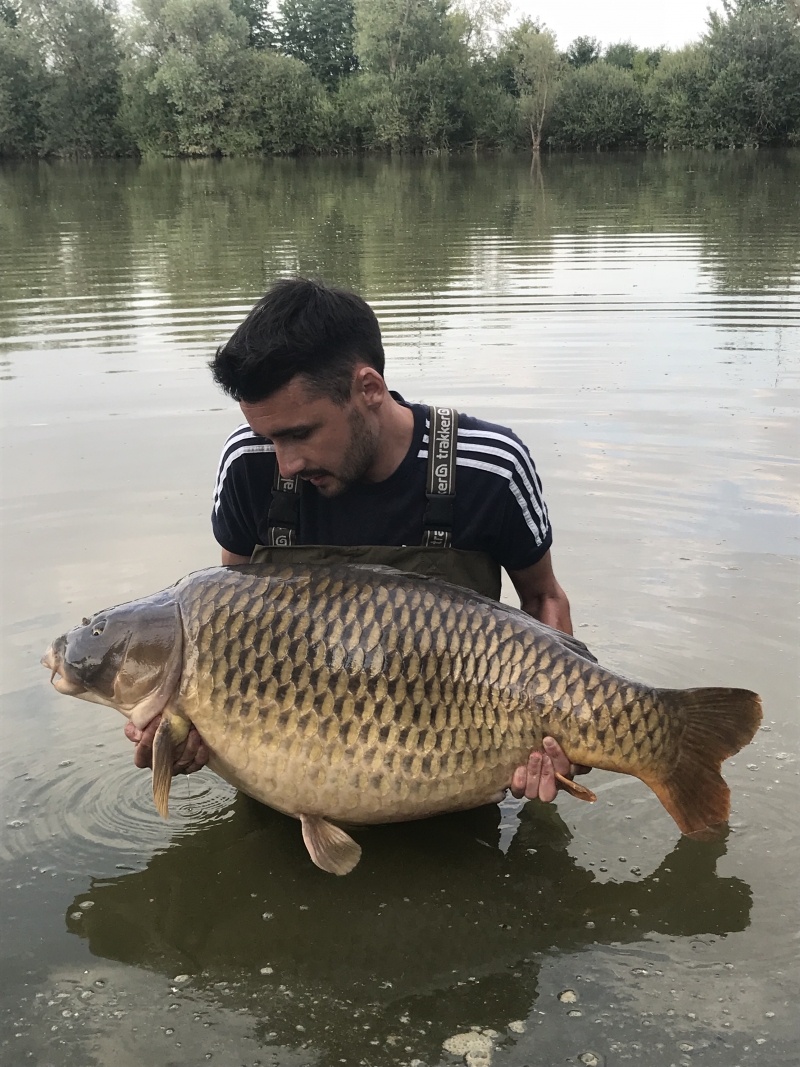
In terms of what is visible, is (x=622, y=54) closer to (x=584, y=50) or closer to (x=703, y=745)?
(x=584, y=50)

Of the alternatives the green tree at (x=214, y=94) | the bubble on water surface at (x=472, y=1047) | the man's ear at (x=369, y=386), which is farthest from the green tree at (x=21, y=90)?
the bubble on water surface at (x=472, y=1047)

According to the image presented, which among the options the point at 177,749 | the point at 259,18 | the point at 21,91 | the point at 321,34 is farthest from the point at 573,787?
the point at 259,18

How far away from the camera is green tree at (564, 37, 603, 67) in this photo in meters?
45.8

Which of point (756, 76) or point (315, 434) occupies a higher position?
point (756, 76)

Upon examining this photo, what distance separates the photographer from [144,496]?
4664mm

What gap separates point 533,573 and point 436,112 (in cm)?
3889

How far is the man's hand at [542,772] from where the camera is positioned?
2.02m

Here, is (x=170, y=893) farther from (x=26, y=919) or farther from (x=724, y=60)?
(x=724, y=60)

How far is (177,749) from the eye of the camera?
2.10m

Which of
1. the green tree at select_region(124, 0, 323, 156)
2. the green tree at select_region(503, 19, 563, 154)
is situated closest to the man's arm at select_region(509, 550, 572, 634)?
the green tree at select_region(503, 19, 563, 154)

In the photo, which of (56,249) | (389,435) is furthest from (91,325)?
(389,435)

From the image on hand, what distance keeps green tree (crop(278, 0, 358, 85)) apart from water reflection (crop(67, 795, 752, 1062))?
49.5 metres

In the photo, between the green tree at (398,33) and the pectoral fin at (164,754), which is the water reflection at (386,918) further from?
the green tree at (398,33)

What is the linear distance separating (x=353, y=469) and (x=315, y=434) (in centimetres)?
12
